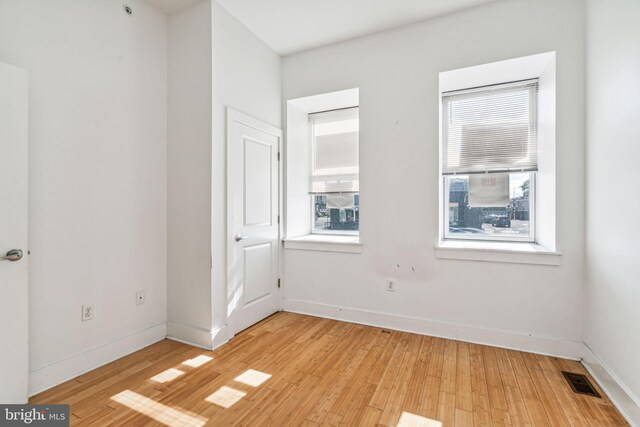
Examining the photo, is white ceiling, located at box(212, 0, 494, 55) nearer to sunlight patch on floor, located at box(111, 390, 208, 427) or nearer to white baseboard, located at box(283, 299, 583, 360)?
white baseboard, located at box(283, 299, 583, 360)

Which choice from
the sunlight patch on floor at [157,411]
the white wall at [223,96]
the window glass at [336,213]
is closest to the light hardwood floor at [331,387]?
the sunlight patch on floor at [157,411]

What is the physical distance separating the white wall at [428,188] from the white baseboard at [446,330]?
0.01 meters

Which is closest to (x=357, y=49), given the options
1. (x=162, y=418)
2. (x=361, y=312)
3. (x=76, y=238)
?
(x=361, y=312)

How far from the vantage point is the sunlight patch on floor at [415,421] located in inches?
66.5

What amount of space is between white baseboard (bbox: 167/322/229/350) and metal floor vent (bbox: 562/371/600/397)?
2682 millimetres

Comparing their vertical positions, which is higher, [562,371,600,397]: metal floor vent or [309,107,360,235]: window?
[309,107,360,235]: window

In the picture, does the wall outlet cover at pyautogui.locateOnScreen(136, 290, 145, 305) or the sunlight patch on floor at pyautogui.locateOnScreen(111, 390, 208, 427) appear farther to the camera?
the wall outlet cover at pyautogui.locateOnScreen(136, 290, 145, 305)

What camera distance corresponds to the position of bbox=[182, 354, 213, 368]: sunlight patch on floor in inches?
91.9

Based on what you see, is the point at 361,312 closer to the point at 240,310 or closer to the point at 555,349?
Result: the point at 240,310

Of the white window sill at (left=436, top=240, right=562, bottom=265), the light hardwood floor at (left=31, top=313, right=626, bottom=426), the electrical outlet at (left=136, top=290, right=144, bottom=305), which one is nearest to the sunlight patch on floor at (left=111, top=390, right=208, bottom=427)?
the light hardwood floor at (left=31, top=313, right=626, bottom=426)

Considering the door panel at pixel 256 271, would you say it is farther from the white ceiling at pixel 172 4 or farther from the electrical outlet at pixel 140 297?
the white ceiling at pixel 172 4

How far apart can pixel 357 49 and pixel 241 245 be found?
2.40 meters

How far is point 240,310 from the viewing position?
2.93 m

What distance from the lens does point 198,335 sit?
2658mm
